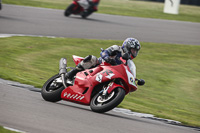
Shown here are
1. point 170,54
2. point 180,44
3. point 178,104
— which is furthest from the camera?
point 180,44

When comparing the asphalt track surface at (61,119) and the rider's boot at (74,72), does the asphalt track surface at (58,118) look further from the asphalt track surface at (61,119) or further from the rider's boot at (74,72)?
the rider's boot at (74,72)

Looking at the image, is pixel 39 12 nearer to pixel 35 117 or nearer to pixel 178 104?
pixel 178 104

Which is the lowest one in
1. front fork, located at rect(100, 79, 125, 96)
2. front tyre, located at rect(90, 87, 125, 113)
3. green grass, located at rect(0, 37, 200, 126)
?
green grass, located at rect(0, 37, 200, 126)

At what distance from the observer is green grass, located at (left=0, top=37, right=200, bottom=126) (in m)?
8.30

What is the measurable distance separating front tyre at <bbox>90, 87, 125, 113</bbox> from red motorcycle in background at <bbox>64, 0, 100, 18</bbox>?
15005 mm

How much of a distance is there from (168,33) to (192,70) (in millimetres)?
7217

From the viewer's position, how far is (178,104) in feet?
28.6

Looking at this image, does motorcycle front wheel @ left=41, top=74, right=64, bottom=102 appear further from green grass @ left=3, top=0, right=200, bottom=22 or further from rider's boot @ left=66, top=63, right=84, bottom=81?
green grass @ left=3, top=0, right=200, bottom=22

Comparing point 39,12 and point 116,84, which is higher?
point 116,84

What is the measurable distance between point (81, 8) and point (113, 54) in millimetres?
14776

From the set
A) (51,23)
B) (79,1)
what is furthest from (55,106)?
(79,1)

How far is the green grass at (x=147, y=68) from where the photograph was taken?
8305 mm

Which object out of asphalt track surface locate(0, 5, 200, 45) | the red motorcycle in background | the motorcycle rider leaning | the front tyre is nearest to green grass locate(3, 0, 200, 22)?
asphalt track surface locate(0, 5, 200, 45)

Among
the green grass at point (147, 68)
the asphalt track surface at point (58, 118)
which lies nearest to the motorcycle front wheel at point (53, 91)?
the asphalt track surface at point (58, 118)
